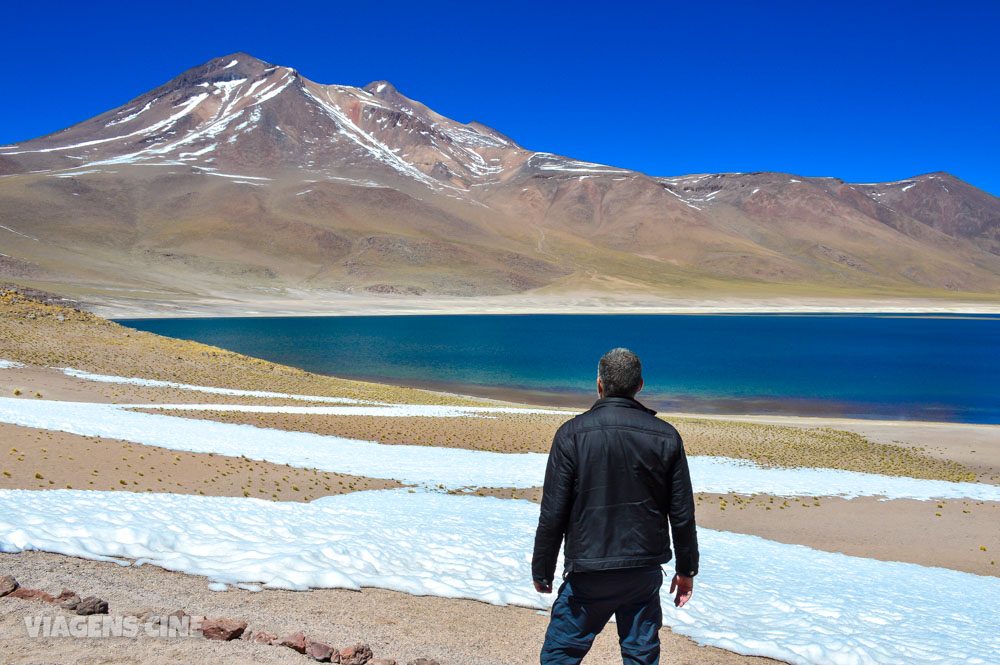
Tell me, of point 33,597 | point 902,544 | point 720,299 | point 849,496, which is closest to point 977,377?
point 849,496

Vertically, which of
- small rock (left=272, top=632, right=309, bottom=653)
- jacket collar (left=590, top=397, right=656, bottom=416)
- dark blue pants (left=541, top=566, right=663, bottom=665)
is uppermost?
jacket collar (left=590, top=397, right=656, bottom=416)

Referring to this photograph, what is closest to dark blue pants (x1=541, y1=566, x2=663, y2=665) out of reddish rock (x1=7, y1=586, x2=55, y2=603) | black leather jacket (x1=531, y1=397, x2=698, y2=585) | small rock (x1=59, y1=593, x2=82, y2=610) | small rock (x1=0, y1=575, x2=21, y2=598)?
black leather jacket (x1=531, y1=397, x2=698, y2=585)

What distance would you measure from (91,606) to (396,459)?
1163 cm

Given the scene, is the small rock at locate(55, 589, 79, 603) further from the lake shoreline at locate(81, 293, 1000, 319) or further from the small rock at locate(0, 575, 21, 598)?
the lake shoreline at locate(81, 293, 1000, 319)

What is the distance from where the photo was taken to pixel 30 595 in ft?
16.2

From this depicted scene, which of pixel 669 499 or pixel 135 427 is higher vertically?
pixel 669 499

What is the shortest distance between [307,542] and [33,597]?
2.91m

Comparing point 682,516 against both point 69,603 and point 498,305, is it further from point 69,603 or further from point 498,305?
point 498,305

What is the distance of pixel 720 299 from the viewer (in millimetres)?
164750

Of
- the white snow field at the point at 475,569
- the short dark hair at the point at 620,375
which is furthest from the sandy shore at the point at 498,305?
the short dark hair at the point at 620,375

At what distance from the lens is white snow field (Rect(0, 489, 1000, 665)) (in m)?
6.36

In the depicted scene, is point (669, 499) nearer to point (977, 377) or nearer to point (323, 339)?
point (977, 377)

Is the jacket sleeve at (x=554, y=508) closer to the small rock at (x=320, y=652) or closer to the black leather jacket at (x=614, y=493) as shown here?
the black leather jacket at (x=614, y=493)

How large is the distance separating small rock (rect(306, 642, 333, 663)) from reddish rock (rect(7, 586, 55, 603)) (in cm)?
189
